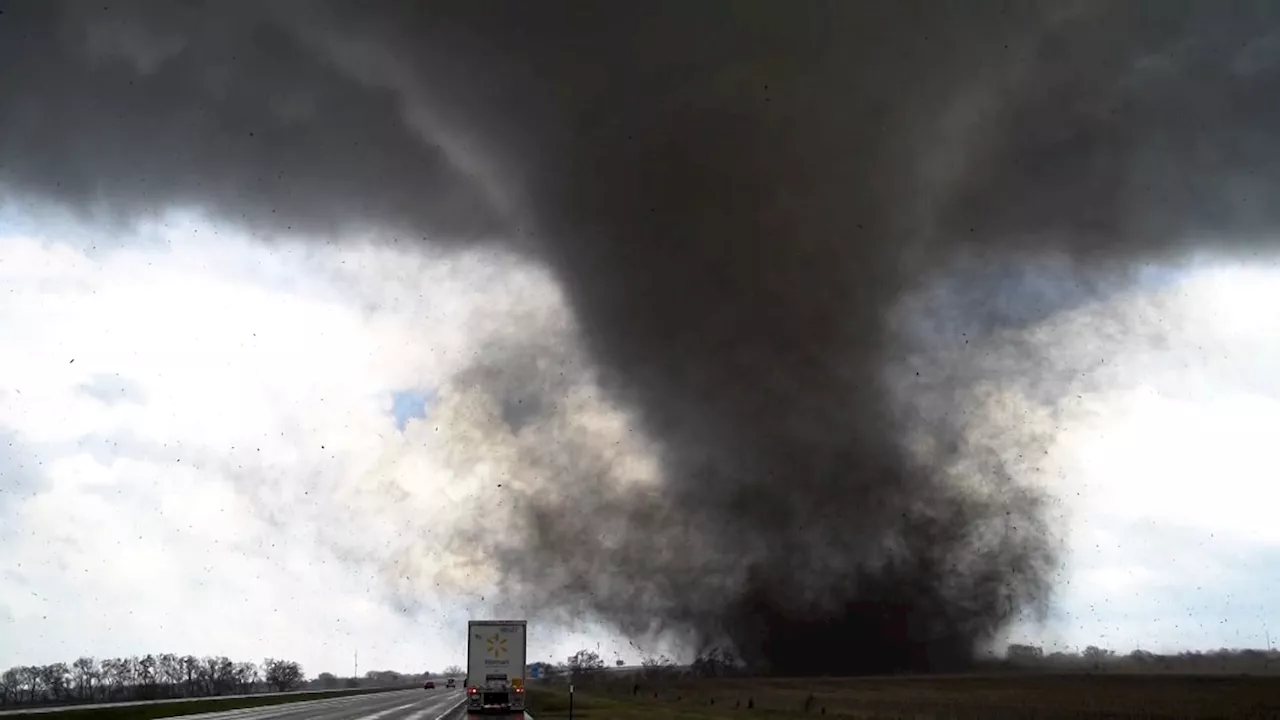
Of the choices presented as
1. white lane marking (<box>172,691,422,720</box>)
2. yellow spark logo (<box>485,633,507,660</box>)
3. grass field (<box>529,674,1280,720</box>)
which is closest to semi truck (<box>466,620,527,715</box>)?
yellow spark logo (<box>485,633,507,660</box>)

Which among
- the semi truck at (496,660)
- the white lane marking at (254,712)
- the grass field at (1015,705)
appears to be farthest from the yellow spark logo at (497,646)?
the white lane marking at (254,712)

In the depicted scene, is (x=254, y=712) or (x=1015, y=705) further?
(x=254, y=712)

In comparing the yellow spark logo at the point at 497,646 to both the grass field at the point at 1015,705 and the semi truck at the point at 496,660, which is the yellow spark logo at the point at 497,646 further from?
the grass field at the point at 1015,705

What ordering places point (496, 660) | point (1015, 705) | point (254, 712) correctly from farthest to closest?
point (254, 712), point (1015, 705), point (496, 660)

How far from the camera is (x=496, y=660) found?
57500 millimetres

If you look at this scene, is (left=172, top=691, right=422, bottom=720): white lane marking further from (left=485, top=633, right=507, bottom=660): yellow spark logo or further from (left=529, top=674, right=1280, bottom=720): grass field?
(left=529, top=674, right=1280, bottom=720): grass field

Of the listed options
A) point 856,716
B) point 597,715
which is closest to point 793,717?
point 856,716

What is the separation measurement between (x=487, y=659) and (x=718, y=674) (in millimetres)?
147719

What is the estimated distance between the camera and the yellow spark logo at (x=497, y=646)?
57353 mm

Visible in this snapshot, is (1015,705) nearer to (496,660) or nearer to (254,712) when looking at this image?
(496,660)

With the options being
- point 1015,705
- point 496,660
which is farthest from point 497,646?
point 1015,705

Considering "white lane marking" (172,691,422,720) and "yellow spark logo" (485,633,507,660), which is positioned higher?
"yellow spark logo" (485,633,507,660)

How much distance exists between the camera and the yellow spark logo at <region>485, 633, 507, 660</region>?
57.4 m

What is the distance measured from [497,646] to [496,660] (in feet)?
2.83
